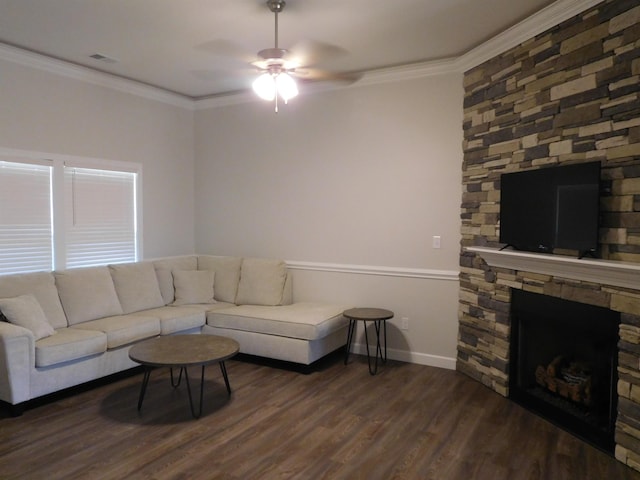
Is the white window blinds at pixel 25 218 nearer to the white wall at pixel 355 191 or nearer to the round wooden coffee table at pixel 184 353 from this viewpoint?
the round wooden coffee table at pixel 184 353

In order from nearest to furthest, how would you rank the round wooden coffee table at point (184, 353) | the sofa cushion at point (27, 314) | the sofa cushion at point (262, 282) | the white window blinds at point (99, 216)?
the round wooden coffee table at point (184, 353) < the sofa cushion at point (27, 314) < the white window blinds at point (99, 216) < the sofa cushion at point (262, 282)

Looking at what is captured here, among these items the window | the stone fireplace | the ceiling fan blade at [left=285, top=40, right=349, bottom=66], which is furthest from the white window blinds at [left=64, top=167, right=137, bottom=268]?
the stone fireplace

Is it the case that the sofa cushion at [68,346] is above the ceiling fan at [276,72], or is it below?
below

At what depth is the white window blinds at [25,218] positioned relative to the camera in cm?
412

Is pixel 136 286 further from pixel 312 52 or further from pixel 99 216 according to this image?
pixel 312 52

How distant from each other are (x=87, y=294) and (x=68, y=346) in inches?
32.1

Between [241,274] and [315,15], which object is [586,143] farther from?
[241,274]

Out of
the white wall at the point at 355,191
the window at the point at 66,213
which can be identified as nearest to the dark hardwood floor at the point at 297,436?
the white wall at the point at 355,191

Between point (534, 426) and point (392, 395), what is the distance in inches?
42.6

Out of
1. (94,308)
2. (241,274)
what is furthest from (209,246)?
(94,308)

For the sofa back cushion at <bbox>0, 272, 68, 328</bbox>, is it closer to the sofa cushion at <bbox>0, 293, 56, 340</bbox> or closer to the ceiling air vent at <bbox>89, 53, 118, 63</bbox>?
the sofa cushion at <bbox>0, 293, 56, 340</bbox>

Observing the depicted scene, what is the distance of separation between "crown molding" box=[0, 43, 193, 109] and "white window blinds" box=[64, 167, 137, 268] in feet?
2.99

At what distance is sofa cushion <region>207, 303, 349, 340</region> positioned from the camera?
4281mm

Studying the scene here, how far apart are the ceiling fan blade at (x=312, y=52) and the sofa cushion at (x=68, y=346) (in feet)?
9.22
